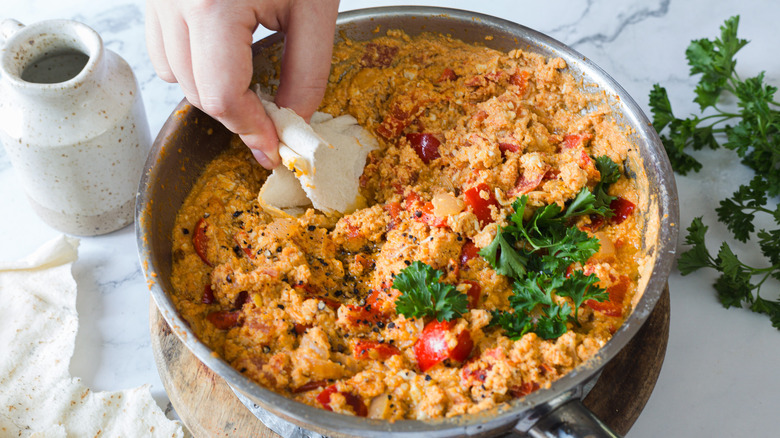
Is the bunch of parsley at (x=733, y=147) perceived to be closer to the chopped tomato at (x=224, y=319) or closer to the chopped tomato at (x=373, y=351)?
the chopped tomato at (x=373, y=351)

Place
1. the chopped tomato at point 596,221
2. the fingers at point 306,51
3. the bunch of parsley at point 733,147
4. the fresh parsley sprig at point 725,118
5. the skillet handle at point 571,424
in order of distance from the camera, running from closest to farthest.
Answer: the skillet handle at point 571,424, the fingers at point 306,51, the chopped tomato at point 596,221, the bunch of parsley at point 733,147, the fresh parsley sprig at point 725,118

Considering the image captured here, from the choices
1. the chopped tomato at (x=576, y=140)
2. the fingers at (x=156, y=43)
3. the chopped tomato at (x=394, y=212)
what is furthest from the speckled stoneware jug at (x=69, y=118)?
the chopped tomato at (x=576, y=140)

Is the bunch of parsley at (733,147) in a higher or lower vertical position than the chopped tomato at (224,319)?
higher

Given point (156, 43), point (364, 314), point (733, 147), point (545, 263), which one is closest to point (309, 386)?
point (364, 314)

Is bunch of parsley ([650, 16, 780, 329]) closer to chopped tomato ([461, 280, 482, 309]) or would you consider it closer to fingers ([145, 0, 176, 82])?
chopped tomato ([461, 280, 482, 309])

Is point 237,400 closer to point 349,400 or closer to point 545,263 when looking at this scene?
point 349,400

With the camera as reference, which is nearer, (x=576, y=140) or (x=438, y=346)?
(x=438, y=346)
